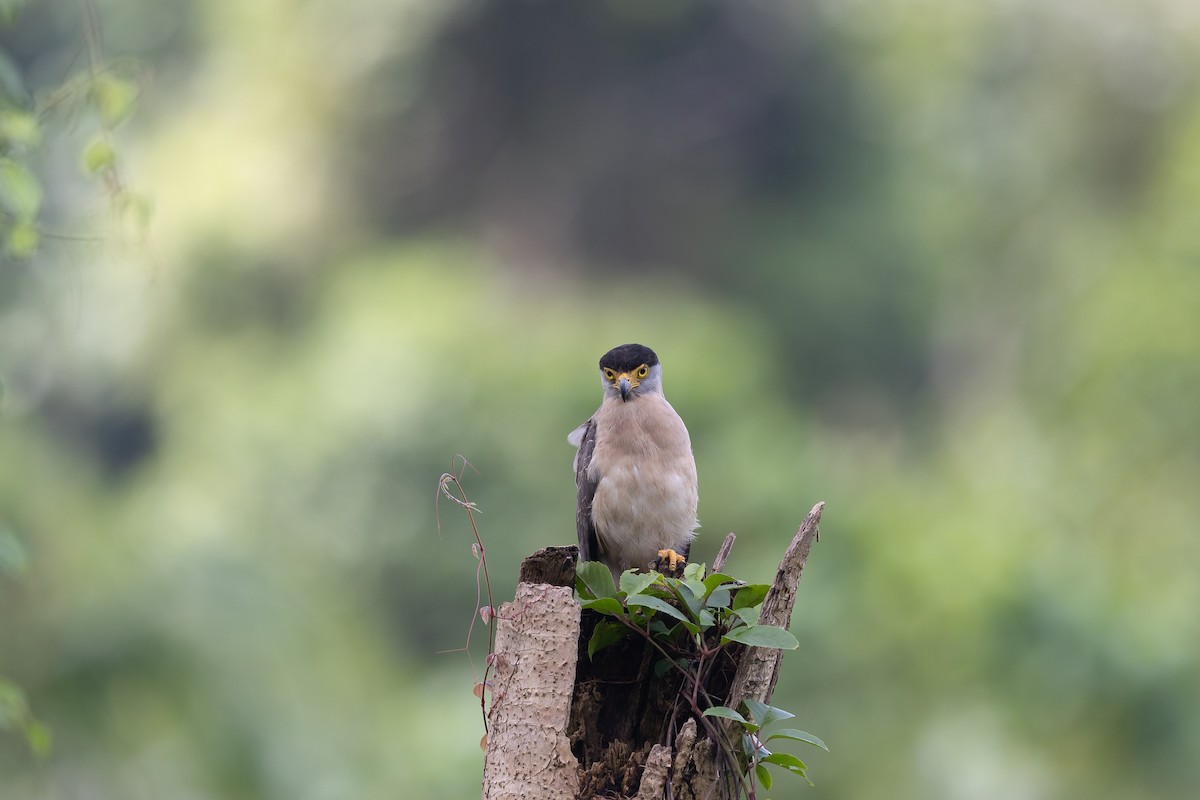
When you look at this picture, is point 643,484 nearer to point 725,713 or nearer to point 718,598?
point 718,598

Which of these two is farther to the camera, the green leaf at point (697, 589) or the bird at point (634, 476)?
the bird at point (634, 476)

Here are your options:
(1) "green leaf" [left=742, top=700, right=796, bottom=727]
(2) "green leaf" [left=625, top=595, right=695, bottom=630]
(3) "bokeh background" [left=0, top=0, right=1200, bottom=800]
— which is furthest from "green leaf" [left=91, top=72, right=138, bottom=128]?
(1) "green leaf" [left=742, top=700, right=796, bottom=727]

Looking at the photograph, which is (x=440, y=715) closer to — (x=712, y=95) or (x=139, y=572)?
(x=139, y=572)

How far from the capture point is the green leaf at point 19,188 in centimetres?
358

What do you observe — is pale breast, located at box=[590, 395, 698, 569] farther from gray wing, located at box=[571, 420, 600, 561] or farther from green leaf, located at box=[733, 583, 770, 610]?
green leaf, located at box=[733, 583, 770, 610]

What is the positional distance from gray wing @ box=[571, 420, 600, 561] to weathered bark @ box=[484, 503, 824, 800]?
1.63 metres

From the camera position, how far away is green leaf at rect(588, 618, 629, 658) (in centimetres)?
327

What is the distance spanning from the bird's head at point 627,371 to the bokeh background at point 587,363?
181 cm

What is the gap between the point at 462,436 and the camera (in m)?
14.9

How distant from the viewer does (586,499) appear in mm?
4996

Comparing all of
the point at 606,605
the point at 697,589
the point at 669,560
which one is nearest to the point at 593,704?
the point at 606,605

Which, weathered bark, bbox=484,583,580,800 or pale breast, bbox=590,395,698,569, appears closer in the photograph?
weathered bark, bbox=484,583,580,800

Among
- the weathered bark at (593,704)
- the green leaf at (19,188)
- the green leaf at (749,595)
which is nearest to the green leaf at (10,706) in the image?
the green leaf at (19,188)

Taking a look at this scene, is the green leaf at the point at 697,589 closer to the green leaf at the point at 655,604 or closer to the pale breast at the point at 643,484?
the green leaf at the point at 655,604
